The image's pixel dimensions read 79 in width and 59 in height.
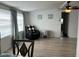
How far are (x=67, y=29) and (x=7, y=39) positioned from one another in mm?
4730

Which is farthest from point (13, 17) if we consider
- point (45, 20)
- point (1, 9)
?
point (45, 20)

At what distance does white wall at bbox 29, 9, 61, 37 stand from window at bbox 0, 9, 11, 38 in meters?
2.83

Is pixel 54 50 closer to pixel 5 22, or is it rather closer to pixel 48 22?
pixel 5 22

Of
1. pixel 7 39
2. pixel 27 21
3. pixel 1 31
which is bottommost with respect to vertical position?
pixel 7 39

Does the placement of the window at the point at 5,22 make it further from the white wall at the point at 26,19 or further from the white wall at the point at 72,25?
the white wall at the point at 72,25

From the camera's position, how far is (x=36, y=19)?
7.14m

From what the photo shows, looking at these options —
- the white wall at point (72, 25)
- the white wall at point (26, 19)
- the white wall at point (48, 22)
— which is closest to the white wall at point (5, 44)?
the white wall at point (26, 19)

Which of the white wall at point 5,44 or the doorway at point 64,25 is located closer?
the white wall at point 5,44

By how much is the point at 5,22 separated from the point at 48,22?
12.2 ft

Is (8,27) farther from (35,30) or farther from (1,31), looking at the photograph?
(35,30)

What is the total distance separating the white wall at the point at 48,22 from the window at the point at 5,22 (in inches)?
111

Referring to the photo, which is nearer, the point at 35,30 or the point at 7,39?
the point at 7,39

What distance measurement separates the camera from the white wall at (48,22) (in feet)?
23.3

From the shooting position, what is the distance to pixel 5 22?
406 centimetres
